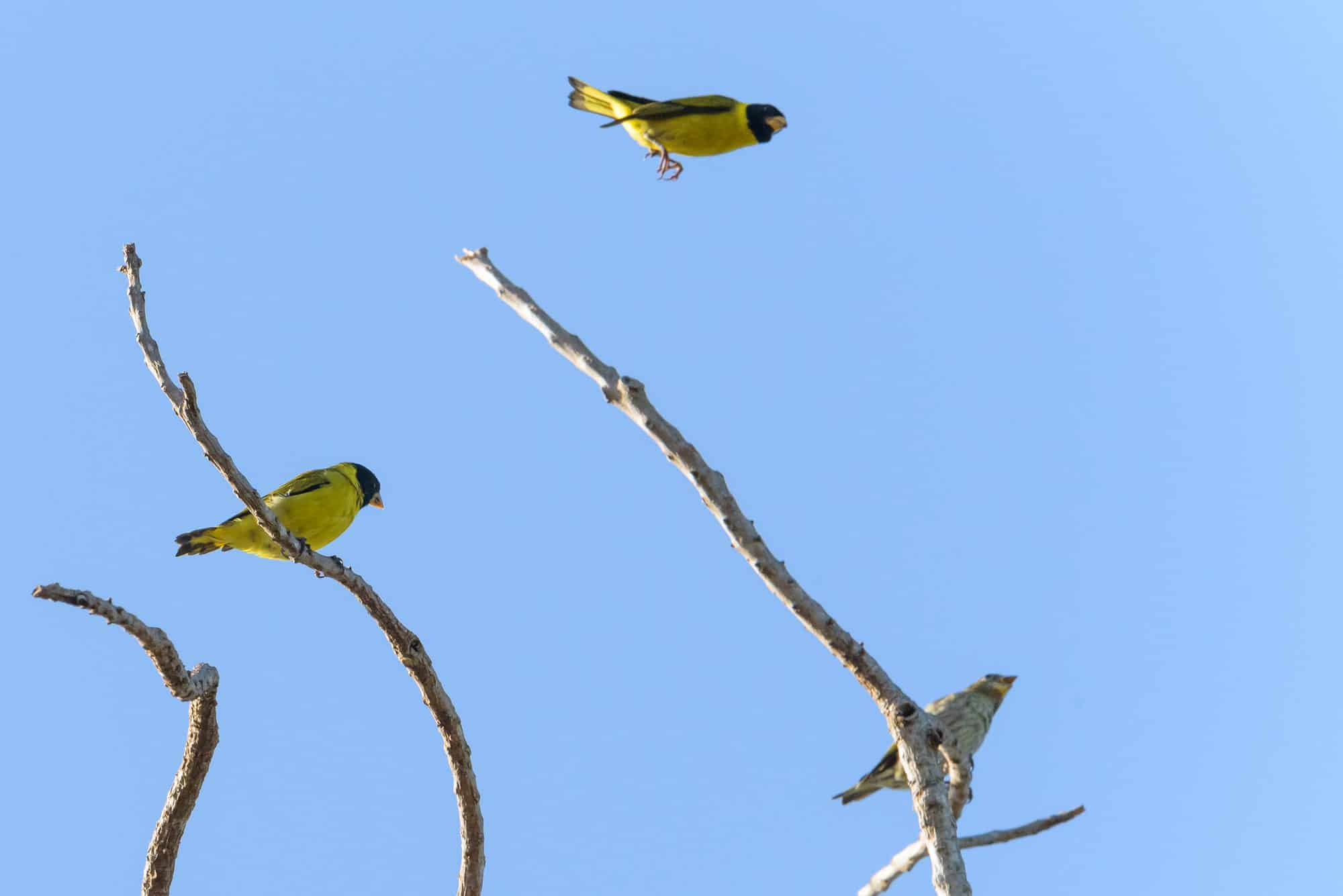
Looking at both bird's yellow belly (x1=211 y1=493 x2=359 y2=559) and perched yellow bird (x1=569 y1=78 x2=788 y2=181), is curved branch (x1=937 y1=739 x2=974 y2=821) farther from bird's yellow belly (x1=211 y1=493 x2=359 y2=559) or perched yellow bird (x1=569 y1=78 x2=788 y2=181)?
bird's yellow belly (x1=211 y1=493 x2=359 y2=559)

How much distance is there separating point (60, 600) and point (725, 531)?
2769mm

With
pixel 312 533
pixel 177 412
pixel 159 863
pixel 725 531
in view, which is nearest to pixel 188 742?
pixel 159 863

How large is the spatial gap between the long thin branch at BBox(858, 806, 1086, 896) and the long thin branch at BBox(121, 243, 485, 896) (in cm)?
256

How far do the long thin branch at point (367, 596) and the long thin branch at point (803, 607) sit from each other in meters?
1.78

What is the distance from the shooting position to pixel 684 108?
8117mm

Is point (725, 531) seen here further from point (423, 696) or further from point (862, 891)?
point (423, 696)

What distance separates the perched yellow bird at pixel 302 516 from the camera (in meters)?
8.05

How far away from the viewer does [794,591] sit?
5.09 metres

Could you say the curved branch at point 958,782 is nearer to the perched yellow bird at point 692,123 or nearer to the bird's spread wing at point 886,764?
the bird's spread wing at point 886,764

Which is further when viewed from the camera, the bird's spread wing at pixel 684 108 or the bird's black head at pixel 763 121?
the bird's black head at pixel 763 121

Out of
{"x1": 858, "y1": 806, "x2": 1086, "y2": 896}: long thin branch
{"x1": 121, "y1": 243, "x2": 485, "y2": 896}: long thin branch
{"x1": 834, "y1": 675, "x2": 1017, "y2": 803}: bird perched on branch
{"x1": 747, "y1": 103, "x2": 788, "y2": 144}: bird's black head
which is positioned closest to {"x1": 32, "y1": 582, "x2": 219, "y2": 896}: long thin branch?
{"x1": 121, "y1": 243, "x2": 485, "y2": 896}: long thin branch

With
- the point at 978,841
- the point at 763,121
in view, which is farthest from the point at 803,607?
the point at 763,121

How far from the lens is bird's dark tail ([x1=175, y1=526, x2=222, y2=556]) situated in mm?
8086

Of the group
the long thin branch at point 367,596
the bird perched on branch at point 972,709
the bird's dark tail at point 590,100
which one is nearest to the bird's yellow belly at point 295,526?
the long thin branch at point 367,596
